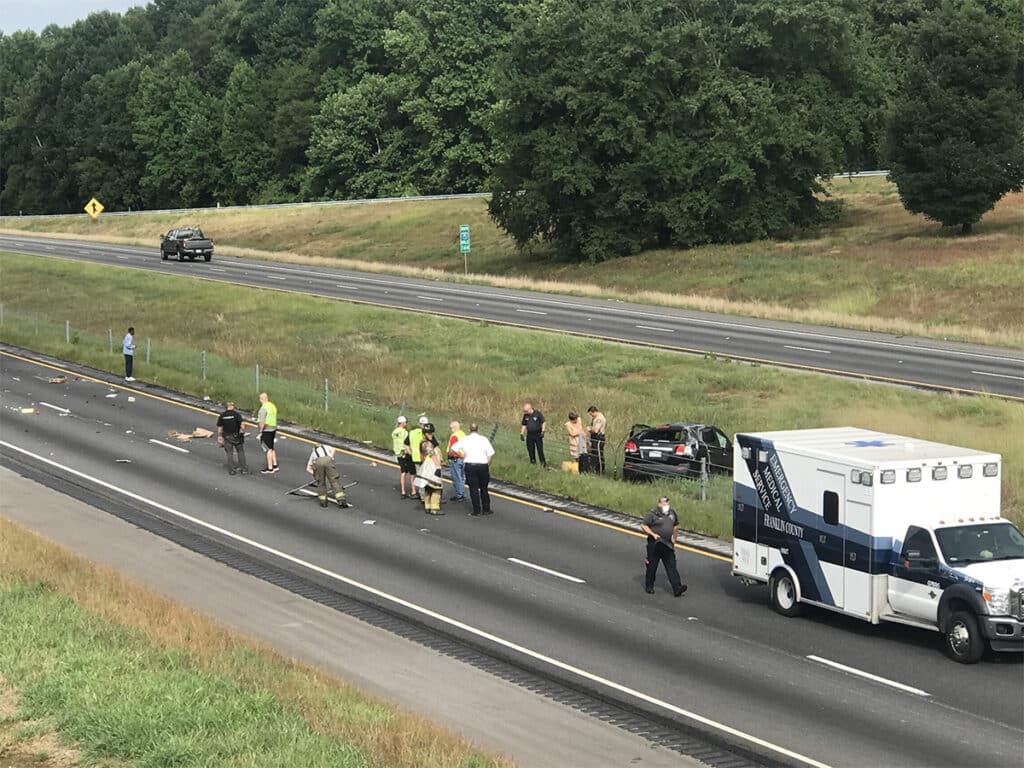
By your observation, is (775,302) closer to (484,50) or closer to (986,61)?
(986,61)

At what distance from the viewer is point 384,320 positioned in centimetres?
5900

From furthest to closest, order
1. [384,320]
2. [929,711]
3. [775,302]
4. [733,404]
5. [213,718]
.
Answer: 1. [775,302]
2. [384,320]
3. [733,404]
4. [929,711]
5. [213,718]

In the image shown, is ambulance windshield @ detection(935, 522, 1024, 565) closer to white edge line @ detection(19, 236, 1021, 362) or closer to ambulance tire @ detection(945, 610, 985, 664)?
ambulance tire @ detection(945, 610, 985, 664)

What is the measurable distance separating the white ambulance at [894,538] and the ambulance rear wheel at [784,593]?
0.01m

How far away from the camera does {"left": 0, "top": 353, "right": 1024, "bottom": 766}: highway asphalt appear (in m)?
15.3

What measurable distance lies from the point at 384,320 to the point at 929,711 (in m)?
45.1

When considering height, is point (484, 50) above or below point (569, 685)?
above

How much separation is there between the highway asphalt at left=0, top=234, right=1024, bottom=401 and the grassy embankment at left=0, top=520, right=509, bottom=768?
29186 mm

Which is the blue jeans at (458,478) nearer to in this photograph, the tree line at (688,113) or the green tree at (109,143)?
the tree line at (688,113)

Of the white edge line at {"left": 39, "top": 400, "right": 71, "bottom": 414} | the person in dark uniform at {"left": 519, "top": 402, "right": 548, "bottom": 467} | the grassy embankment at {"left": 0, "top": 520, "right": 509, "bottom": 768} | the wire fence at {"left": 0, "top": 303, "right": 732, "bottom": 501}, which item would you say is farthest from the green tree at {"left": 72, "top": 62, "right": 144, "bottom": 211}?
the grassy embankment at {"left": 0, "top": 520, "right": 509, "bottom": 768}

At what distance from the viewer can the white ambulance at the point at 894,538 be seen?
57.1ft

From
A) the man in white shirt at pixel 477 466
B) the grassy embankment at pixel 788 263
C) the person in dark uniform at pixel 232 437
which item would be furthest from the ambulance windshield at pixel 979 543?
the grassy embankment at pixel 788 263

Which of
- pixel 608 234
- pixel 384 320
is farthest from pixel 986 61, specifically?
pixel 384 320

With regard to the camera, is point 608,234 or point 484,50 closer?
point 608,234
